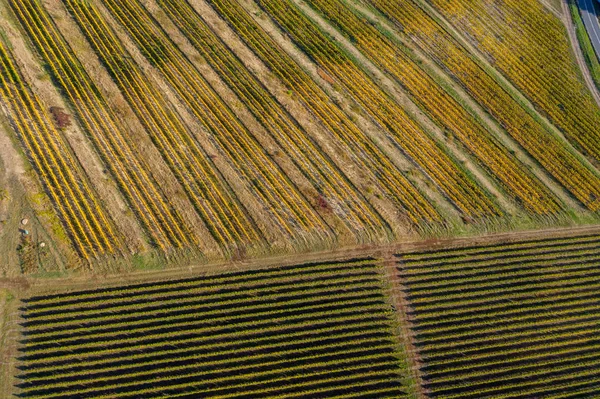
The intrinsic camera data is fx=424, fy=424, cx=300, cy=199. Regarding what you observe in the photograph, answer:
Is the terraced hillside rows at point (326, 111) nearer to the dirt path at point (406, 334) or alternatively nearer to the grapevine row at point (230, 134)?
the grapevine row at point (230, 134)

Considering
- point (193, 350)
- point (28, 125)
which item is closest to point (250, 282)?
point (193, 350)

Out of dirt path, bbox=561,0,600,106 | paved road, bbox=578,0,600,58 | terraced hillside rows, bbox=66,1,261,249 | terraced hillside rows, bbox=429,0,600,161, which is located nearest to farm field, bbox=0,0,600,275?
terraced hillside rows, bbox=66,1,261,249

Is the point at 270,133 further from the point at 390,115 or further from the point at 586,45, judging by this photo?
the point at 586,45

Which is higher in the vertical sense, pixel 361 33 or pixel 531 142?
pixel 361 33

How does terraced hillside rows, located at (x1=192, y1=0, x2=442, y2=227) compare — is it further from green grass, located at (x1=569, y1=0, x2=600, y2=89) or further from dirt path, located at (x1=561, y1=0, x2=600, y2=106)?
green grass, located at (x1=569, y1=0, x2=600, y2=89)

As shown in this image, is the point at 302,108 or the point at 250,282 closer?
the point at 250,282

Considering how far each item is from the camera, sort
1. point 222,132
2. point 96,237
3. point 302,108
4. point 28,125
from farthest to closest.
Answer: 1. point 302,108
2. point 222,132
3. point 28,125
4. point 96,237

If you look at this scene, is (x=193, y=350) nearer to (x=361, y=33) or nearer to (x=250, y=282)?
(x=250, y=282)
